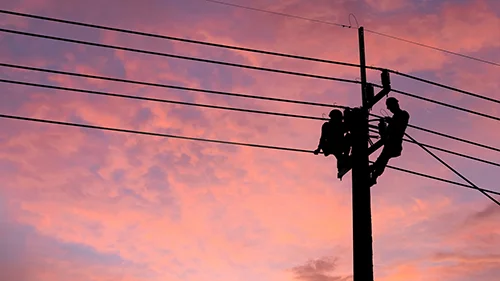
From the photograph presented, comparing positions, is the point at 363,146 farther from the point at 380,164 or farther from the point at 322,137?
the point at 322,137

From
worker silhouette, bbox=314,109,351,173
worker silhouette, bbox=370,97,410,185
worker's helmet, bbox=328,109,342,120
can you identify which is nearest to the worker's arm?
worker silhouette, bbox=314,109,351,173

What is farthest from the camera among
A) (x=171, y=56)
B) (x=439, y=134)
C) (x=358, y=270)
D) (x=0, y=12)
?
(x=439, y=134)

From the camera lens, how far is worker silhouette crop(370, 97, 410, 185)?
11797 millimetres

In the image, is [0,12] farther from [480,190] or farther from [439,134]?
[480,190]

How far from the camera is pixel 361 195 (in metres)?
11.0

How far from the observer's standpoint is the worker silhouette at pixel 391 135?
1180 cm

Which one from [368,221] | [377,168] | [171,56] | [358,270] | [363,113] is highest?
[171,56]

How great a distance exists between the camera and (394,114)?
12.1 m

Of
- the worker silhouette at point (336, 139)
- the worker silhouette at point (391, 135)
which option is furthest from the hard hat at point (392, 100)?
the worker silhouette at point (336, 139)

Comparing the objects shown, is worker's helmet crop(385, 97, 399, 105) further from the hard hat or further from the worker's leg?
the worker's leg

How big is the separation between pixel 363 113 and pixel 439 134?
9.28 feet

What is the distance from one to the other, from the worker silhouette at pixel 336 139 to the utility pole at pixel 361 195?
265mm

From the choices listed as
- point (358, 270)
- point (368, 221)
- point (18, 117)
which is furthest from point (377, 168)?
point (18, 117)

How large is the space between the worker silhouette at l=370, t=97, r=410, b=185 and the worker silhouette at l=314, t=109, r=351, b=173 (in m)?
0.61
